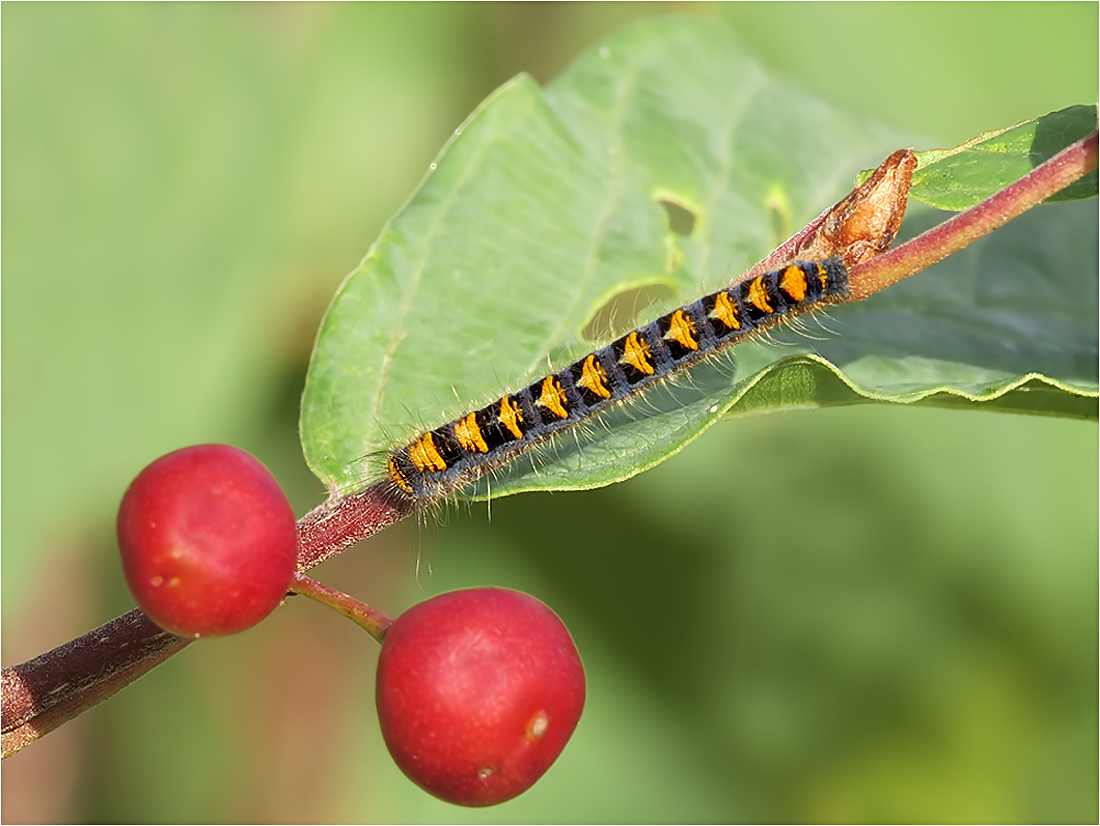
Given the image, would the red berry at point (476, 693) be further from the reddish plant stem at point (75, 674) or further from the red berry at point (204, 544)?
the reddish plant stem at point (75, 674)

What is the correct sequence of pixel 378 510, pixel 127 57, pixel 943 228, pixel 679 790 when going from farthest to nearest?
pixel 679 790, pixel 127 57, pixel 378 510, pixel 943 228

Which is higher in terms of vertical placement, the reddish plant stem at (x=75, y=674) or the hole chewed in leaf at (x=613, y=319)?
the reddish plant stem at (x=75, y=674)

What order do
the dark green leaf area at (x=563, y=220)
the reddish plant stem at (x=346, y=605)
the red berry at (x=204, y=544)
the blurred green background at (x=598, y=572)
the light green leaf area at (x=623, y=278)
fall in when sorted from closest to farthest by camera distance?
the red berry at (x=204, y=544) → the reddish plant stem at (x=346, y=605) → the light green leaf area at (x=623, y=278) → the dark green leaf area at (x=563, y=220) → the blurred green background at (x=598, y=572)

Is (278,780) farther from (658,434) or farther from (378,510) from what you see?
(658,434)

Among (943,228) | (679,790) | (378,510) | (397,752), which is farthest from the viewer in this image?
(679,790)

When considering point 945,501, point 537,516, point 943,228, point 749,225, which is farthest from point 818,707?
point 943,228

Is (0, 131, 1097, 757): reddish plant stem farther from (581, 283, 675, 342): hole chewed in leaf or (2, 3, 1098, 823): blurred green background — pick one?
(2, 3, 1098, 823): blurred green background

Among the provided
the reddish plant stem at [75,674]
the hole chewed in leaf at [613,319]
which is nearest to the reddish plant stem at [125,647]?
the reddish plant stem at [75,674]
